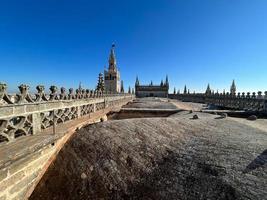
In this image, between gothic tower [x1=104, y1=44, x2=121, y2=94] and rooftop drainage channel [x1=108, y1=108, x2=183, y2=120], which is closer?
rooftop drainage channel [x1=108, y1=108, x2=183, y2=120]

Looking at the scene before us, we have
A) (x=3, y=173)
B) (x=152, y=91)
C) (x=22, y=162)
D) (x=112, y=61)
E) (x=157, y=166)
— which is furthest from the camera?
(x=152, y=91)

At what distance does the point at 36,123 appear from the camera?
6535 millimetres

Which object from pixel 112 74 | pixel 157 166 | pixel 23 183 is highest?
pixel 112 74

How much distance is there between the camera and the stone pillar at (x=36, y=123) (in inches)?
250

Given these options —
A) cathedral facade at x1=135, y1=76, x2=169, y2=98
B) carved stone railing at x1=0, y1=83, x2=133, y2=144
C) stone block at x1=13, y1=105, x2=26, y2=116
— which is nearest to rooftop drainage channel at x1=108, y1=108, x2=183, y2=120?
carved stone railing at x1=0, y1=83, x2=133, y2=144

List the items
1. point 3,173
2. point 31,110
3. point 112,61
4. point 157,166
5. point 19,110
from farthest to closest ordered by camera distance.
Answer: point 112,61
point 157,166
point 31,110
point 19,110
point 3,173

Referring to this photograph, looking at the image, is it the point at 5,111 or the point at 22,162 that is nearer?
the point at 22,162

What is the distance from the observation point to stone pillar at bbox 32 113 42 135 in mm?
6344

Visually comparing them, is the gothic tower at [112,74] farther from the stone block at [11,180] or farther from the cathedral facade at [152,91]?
the stone block at [11,180]

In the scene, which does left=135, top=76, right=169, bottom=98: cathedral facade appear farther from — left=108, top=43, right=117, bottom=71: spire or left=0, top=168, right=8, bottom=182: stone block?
left=0, top=168, right=8, bottom=182: stone block

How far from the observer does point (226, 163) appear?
6.11m

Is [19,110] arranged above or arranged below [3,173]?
above

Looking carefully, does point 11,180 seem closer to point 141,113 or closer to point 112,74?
point 141,113

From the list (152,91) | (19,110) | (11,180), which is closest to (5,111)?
(19,110)
